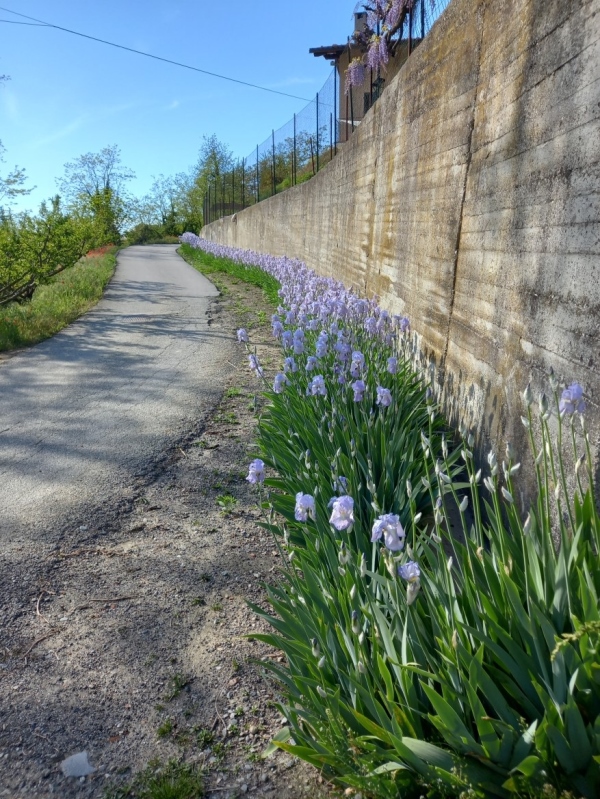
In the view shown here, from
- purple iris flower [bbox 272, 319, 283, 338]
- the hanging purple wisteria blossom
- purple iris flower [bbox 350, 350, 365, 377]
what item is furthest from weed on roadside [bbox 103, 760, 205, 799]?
the hanging purple wisteria blossom

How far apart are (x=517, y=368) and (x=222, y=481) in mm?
2089

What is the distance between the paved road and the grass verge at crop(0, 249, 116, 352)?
305mm

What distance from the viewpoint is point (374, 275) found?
6695 mm

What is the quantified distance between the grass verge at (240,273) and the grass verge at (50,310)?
3.32 m

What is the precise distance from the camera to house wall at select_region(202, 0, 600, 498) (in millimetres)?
2352

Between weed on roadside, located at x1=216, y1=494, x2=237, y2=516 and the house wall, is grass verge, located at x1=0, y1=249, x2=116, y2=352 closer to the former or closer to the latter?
the house wall

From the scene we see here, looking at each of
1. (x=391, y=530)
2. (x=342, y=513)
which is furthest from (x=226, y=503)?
(x=391, y=530)

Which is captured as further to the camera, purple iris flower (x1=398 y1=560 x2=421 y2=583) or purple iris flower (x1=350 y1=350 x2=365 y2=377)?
purple iris flower (x1=350 y1=350 x2=365 y2=377)

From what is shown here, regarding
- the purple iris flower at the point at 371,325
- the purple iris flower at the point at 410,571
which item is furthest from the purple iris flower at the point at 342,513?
the purple iris flower at the point at 371,325

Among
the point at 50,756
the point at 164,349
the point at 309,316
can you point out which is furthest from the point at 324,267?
the point at 50,756

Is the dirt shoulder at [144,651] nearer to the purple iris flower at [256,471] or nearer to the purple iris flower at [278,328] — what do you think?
the purple iris flower at [256,471]

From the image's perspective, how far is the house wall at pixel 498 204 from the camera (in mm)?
2352

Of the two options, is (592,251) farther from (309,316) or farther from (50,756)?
(309,316)

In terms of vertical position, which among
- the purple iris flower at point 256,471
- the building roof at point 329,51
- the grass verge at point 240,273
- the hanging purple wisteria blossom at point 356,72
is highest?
the building roof at point 329,51
